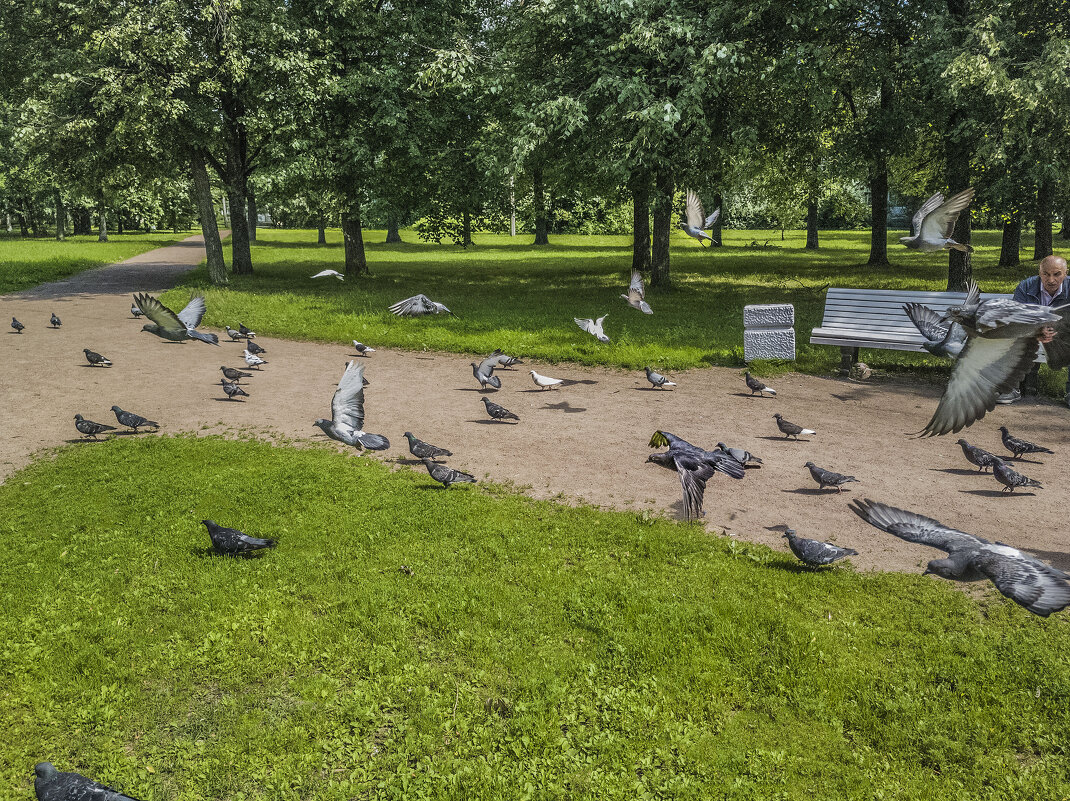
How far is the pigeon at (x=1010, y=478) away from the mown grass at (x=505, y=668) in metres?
2.24

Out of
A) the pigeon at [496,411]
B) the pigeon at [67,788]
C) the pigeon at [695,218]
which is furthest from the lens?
the pigeon at [695,218]

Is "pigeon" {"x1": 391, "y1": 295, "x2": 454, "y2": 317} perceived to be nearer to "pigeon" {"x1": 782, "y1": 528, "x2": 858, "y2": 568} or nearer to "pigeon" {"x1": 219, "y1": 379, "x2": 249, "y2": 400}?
"pigeon" {"x1": 219, "y1": 379, "x2": 249, "y2": 400}

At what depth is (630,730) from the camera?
165 inches

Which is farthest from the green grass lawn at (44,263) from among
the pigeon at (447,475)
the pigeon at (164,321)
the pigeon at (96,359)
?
the pigeon at (447,475)

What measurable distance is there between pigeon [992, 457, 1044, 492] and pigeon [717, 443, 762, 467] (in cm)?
229

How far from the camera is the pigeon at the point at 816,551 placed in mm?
5605

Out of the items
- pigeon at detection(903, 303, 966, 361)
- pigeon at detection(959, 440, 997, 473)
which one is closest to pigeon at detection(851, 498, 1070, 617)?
pigeon at detection(903, 303, 966, 361)

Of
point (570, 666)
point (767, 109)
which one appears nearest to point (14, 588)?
point (570, 666)

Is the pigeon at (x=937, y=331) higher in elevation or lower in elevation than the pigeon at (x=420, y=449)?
higher

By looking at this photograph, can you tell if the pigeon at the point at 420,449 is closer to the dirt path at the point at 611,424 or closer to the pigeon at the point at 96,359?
the dirt path at the point at 611,424

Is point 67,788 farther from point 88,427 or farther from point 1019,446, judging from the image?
point 1019,446

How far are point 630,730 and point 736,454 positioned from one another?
3794 mm

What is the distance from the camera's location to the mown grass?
3938 millimetres

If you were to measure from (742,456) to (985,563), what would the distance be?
3.21 m
